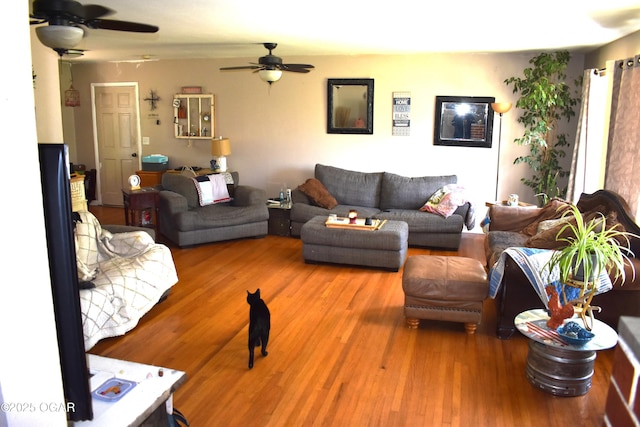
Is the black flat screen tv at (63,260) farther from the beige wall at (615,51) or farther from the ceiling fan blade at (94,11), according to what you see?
the beige wall at (615,51)

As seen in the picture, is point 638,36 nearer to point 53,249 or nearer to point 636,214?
point 636,214

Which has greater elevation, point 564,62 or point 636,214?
point 564,62

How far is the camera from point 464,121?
685 centimetres

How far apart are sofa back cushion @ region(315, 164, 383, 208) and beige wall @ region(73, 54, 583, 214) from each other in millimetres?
391

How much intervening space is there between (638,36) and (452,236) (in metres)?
2.73

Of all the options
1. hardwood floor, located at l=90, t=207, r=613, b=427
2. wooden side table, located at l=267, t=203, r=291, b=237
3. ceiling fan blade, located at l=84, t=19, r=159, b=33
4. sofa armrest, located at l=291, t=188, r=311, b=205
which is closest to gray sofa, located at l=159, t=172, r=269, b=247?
wooden side table, located at l=267, t=203, r=291, b=237

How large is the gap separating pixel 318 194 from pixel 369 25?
251 centimetres

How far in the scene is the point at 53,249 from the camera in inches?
43.9

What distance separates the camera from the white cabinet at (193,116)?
790cm

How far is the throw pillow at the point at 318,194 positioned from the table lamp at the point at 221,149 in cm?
136

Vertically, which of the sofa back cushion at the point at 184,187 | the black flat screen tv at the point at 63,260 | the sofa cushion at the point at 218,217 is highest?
the black flat screen tv at the point at 63,260

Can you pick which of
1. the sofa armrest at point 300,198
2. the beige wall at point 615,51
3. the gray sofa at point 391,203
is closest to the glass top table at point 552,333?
the gray sofa at point 391,203

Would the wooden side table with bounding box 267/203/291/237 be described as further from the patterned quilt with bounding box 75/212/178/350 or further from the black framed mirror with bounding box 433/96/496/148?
the patterned quilt with bounding box 75/212/178/350

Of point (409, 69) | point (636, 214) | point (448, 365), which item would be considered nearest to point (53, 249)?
point (448, 365)
